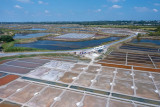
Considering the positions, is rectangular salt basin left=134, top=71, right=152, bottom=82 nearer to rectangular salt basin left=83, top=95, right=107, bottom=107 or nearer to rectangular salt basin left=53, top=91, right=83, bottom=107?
rectangular salt basin left=83, top=95, right=107, bottom=107

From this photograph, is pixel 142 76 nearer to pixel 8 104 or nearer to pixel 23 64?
pixel 8 104

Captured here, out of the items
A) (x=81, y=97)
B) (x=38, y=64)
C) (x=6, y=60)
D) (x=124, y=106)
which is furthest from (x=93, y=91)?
(x=6, y=60)

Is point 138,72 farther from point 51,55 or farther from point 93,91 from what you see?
point 51,55

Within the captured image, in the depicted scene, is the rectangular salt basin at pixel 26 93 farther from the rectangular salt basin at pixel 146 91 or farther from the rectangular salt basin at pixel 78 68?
the rectangular salt basin at pixel 146 91

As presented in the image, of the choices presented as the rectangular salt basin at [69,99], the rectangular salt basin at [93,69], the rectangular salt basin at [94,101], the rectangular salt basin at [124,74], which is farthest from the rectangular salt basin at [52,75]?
the rectangular salt basin at [124,74]

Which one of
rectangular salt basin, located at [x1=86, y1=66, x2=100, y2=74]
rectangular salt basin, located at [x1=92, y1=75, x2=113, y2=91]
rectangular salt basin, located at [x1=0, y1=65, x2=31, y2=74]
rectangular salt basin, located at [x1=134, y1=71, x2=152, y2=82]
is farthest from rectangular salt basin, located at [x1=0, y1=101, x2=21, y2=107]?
rectangular salt basin, located at [x1=134, y1=71, x2=152, y2=82]
